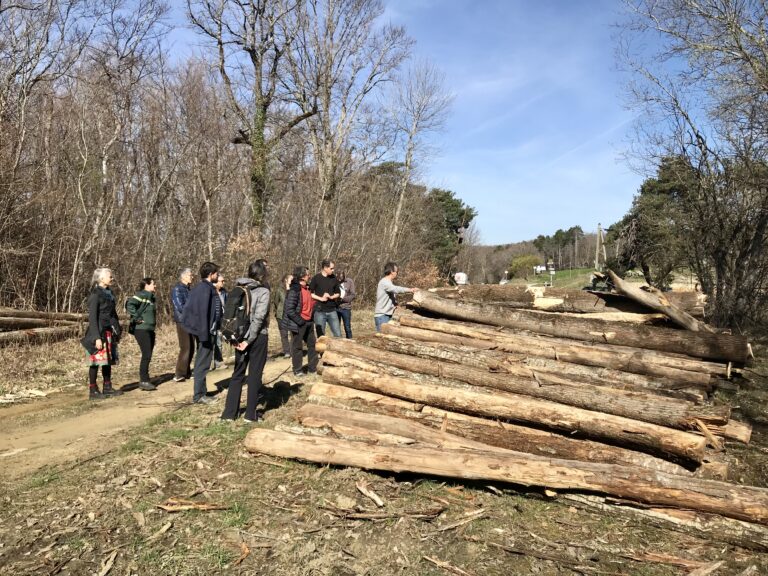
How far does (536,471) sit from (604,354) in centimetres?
303

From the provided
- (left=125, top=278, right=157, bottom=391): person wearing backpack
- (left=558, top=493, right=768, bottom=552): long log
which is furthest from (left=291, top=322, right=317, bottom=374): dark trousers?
(left=558, top=493, right=768, bottom=552): long log

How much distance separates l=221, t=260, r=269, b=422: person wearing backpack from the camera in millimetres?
6137

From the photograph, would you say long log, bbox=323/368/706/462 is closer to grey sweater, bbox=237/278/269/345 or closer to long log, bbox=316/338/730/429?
long log, bbox=316/338/730/429

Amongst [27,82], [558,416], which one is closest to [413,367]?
[558,416]

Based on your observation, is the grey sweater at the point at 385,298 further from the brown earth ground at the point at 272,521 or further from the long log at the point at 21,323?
the long log at the point at 21,323

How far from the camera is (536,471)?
4.48 m

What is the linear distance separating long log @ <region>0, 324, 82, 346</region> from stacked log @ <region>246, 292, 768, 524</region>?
7.43 meters

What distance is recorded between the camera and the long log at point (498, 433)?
500 cm

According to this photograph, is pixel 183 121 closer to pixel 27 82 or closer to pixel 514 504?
pixel 27 82

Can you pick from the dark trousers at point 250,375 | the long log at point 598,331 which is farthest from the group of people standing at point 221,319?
the long log at point 598,331

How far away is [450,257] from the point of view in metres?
40.4

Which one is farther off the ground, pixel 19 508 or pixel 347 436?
pixel 347 436

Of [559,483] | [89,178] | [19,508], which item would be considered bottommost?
[19,508]

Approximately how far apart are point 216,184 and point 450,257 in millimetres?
25143
